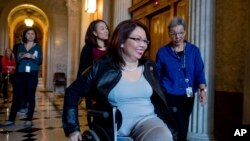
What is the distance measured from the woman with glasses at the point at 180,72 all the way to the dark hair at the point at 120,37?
88 centimetres

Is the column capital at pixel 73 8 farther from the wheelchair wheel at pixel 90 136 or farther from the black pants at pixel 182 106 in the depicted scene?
the wheelchair wheel at pixel 90 136

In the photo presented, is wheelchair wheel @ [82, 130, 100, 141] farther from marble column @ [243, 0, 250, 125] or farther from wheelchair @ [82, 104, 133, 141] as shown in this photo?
marble column @ [243, 0, 250, 125]

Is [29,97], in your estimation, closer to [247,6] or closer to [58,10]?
[247,6]

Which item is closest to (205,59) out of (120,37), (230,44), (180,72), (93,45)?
(230,44)

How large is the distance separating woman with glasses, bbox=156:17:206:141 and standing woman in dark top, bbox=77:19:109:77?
2.03ft

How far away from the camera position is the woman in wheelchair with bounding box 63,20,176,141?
83.5 inches

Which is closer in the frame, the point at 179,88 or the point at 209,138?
the point at 179,88

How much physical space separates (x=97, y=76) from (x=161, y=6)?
4.22m

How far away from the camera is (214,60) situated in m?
4.35

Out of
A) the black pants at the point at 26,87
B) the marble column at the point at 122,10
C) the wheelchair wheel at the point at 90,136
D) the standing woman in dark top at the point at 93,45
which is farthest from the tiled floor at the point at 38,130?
the wheelchair wheel at the point at 90,136

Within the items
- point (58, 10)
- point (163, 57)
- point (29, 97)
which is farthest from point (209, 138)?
point (58, 10)

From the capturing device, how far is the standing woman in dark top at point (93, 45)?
3.43m

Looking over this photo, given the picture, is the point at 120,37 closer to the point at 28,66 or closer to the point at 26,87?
the point at 28,66

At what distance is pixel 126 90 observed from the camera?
2.17 meters
